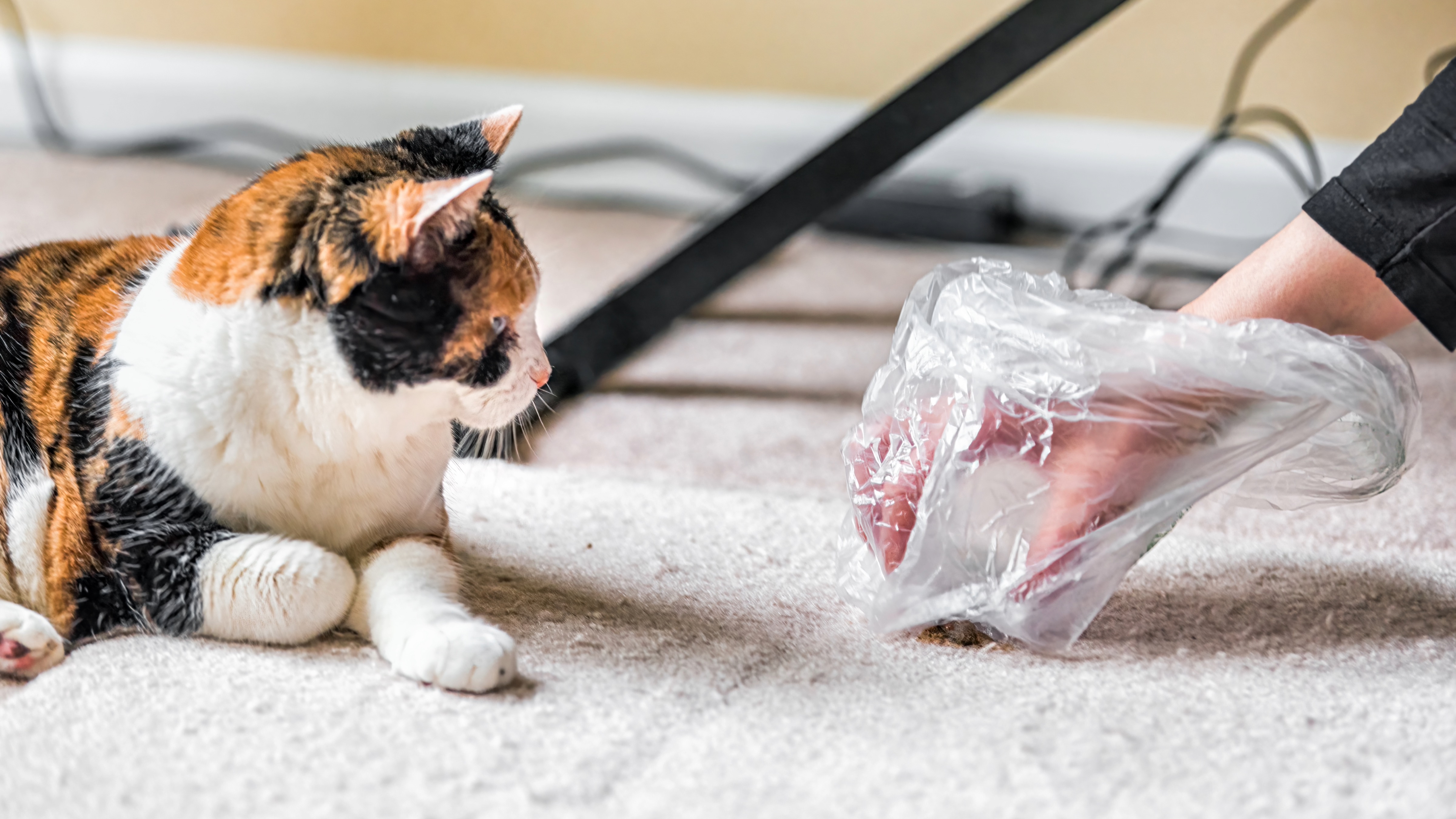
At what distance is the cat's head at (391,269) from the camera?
58cm

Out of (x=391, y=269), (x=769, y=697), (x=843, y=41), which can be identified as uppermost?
(x=843, y=41)

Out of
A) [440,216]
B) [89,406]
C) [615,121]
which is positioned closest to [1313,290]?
[440,216]

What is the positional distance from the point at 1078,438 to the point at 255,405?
1.50ft

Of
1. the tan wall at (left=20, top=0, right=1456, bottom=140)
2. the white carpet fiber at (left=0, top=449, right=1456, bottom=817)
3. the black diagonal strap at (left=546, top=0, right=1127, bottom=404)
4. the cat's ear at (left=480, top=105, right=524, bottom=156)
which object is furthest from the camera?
the tan wall at (left=20, top=0, right=1456, bottom=140)

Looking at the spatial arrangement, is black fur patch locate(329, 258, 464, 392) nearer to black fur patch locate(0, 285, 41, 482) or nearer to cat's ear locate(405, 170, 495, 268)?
cat's ear locate(405, 170, 495, 268)

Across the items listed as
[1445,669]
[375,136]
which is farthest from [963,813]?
[375,136]

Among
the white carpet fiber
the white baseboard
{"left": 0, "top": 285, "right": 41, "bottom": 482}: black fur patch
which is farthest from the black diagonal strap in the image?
the white baseboard

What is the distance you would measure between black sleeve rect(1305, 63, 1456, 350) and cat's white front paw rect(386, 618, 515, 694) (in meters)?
0.54

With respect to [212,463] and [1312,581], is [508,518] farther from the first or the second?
[1312,581]

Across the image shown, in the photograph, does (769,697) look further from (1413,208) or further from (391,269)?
(1413,208)

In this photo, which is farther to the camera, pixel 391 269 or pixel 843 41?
pixel 843 41

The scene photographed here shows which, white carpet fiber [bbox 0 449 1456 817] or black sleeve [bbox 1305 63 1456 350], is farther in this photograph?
black sleeve [bbox 1305 63 1456 350]

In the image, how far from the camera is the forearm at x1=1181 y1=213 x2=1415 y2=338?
0.69m

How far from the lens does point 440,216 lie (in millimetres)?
581
